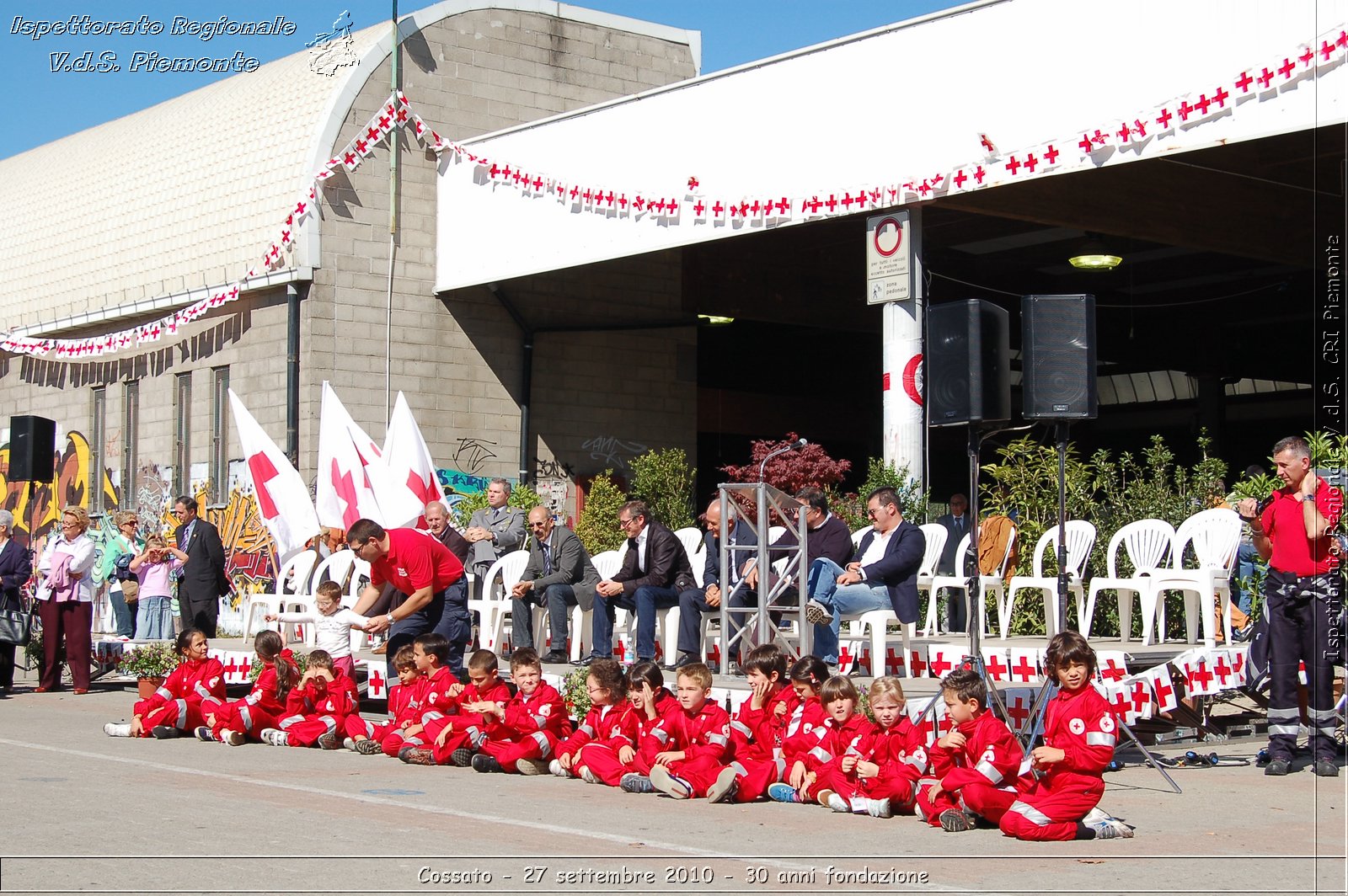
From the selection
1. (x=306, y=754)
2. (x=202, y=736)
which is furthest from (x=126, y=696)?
(x=306, y=754)

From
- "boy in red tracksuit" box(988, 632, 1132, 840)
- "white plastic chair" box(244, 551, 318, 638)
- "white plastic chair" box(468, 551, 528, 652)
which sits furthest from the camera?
"white plastic chair" box(244, 551, 318, 638)

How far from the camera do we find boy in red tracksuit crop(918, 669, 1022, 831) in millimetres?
7844

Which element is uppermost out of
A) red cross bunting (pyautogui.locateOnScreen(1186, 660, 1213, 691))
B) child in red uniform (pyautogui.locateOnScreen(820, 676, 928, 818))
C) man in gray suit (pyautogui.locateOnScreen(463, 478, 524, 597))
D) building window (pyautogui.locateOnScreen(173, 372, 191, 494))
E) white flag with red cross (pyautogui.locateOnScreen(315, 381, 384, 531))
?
building window (pyautogui.locateOnScreen(173, 372, 191, 494))

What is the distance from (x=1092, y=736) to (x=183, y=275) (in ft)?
64.5

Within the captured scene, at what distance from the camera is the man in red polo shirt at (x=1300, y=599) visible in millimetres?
9414

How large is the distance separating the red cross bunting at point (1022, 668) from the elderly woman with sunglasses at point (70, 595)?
29.8ft

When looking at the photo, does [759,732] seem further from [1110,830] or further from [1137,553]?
[1137,553]

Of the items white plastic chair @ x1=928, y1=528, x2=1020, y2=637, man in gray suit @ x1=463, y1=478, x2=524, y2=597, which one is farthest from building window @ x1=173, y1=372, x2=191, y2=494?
white plastic chair @ x1=928, y1=528, x2=1020, y2=637

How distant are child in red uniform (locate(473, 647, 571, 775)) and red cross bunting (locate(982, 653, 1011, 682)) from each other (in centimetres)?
298

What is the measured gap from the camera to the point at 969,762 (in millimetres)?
8016

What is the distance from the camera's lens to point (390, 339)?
22.8 meters

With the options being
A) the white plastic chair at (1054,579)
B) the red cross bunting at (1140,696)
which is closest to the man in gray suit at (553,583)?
the white plastic chair at (1054,579)

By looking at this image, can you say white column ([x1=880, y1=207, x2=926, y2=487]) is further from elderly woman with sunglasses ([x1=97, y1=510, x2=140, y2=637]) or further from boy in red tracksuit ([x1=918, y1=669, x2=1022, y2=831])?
boy in red tracksuit ([x1=918, y1=669, x2=1022, y2=831])

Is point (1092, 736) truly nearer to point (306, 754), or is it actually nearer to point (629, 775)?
point (629, 775)
